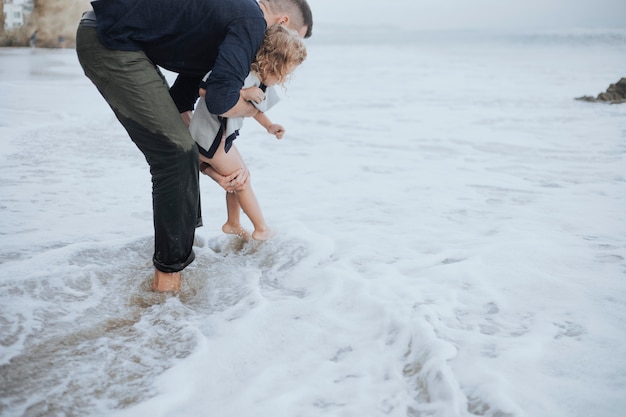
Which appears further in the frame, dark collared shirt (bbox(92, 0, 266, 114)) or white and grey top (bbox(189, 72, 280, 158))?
white and grey top (bbox(189, 72, 280, 158))

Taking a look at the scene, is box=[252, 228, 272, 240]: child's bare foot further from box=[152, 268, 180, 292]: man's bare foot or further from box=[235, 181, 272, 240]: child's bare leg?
box=[152, 268, 180, 292]: man's bare foot

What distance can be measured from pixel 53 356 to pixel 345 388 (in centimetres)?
104

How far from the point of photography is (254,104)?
2686mm

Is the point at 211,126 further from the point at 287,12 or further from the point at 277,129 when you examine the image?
the point at 287,12

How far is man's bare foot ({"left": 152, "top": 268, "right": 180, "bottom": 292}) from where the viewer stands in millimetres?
2574

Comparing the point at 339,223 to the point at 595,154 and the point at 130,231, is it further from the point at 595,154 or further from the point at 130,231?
the point at 595,154

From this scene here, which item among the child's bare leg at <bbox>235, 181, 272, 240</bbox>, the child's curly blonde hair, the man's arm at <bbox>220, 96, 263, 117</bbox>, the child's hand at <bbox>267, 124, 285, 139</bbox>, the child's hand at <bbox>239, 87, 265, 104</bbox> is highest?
the child's curly blonde hair

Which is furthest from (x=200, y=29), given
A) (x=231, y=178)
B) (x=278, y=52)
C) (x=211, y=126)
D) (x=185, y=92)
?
(x=231, y=178)

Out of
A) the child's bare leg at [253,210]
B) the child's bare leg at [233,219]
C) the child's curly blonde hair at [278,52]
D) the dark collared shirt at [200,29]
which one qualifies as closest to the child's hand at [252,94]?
the child's curly blonde hair at [278,52]

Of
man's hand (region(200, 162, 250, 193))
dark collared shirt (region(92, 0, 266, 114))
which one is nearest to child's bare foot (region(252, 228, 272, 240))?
man's hand (region(200, 162, 250, 193))

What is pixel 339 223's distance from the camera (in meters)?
3.74

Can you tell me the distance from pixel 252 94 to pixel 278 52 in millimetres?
219

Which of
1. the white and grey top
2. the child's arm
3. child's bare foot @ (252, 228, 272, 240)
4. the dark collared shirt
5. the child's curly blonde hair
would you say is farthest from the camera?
child's bare foot @ (252, 228, 272, 240)

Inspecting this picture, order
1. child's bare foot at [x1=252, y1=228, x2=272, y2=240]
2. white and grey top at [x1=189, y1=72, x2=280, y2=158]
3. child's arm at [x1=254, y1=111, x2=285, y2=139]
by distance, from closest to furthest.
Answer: white and grey top at [x1=189, y1=72, x2=280, y2=158] → child's arm at [x1=254, y1=111, x2=285, y2=139] → child's bare foot at [x1=252, y1=228, x2=272, y2=240]
